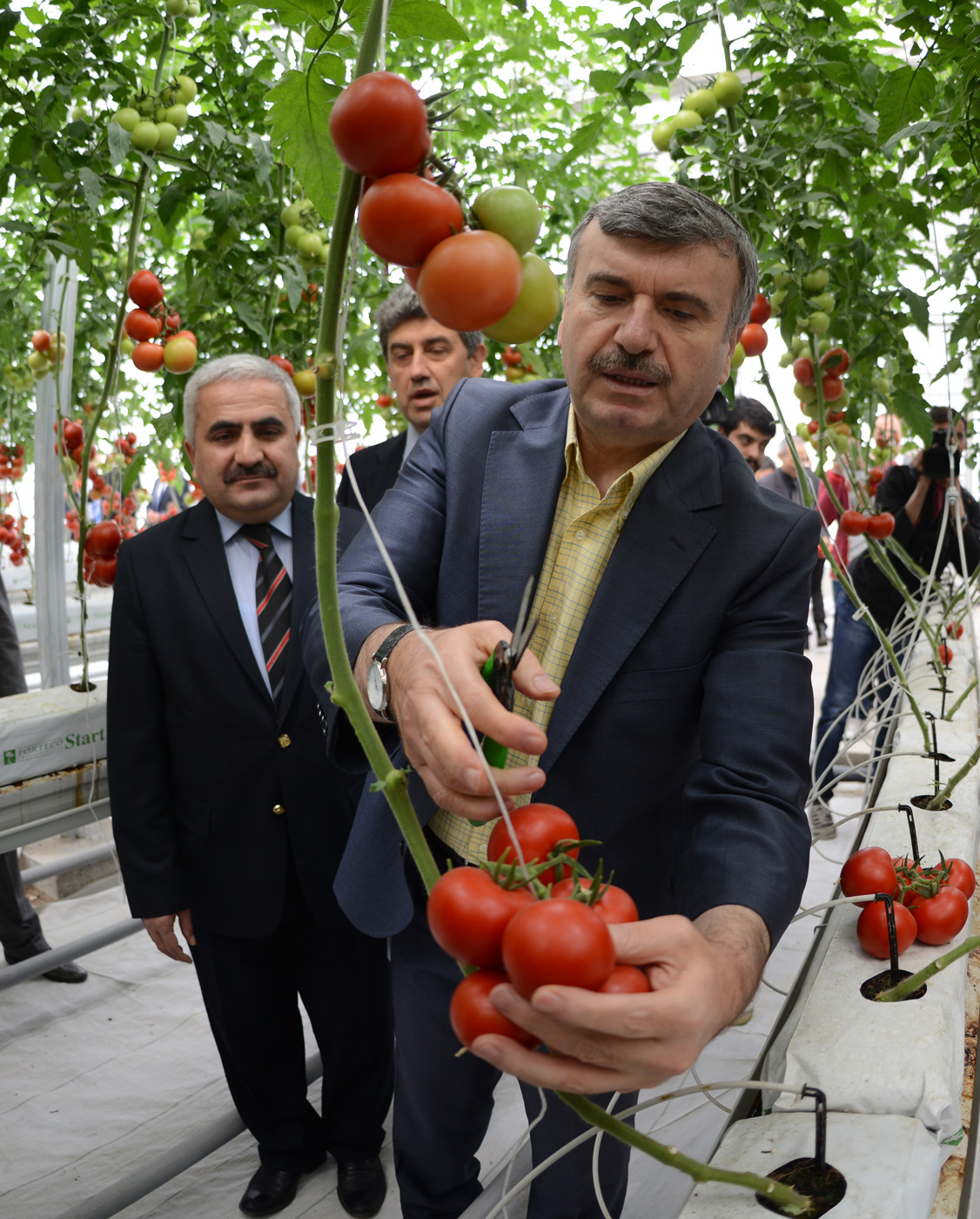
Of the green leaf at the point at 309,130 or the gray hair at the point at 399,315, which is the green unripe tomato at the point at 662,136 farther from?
the green leaf at the point at 309,130

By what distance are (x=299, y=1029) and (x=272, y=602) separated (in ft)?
3.02

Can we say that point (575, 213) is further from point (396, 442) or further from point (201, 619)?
point (201, 619)

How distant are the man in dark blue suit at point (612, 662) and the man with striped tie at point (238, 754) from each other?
595 mm

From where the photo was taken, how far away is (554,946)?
48 centimetres

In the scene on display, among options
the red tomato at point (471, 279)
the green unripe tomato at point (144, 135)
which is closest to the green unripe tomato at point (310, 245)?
the green unripe tomato at point (144, 135)

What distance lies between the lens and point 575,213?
3.34 meters

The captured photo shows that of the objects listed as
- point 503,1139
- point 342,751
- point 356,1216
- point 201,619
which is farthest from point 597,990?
point 503,1139

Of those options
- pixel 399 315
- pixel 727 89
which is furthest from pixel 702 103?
pixel 399 315

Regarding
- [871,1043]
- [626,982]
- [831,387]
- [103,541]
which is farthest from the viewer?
[103,541]

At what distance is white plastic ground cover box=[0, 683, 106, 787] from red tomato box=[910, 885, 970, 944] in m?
1.69

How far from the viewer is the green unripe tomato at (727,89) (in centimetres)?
181

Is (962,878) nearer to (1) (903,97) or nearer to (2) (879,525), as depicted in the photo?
(1) (903,97)

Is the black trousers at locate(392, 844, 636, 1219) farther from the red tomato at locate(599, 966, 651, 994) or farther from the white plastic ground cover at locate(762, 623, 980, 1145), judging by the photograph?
the red tomato at locate(599, 966, 651, 994)

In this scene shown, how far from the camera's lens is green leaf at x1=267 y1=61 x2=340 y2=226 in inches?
23.1
